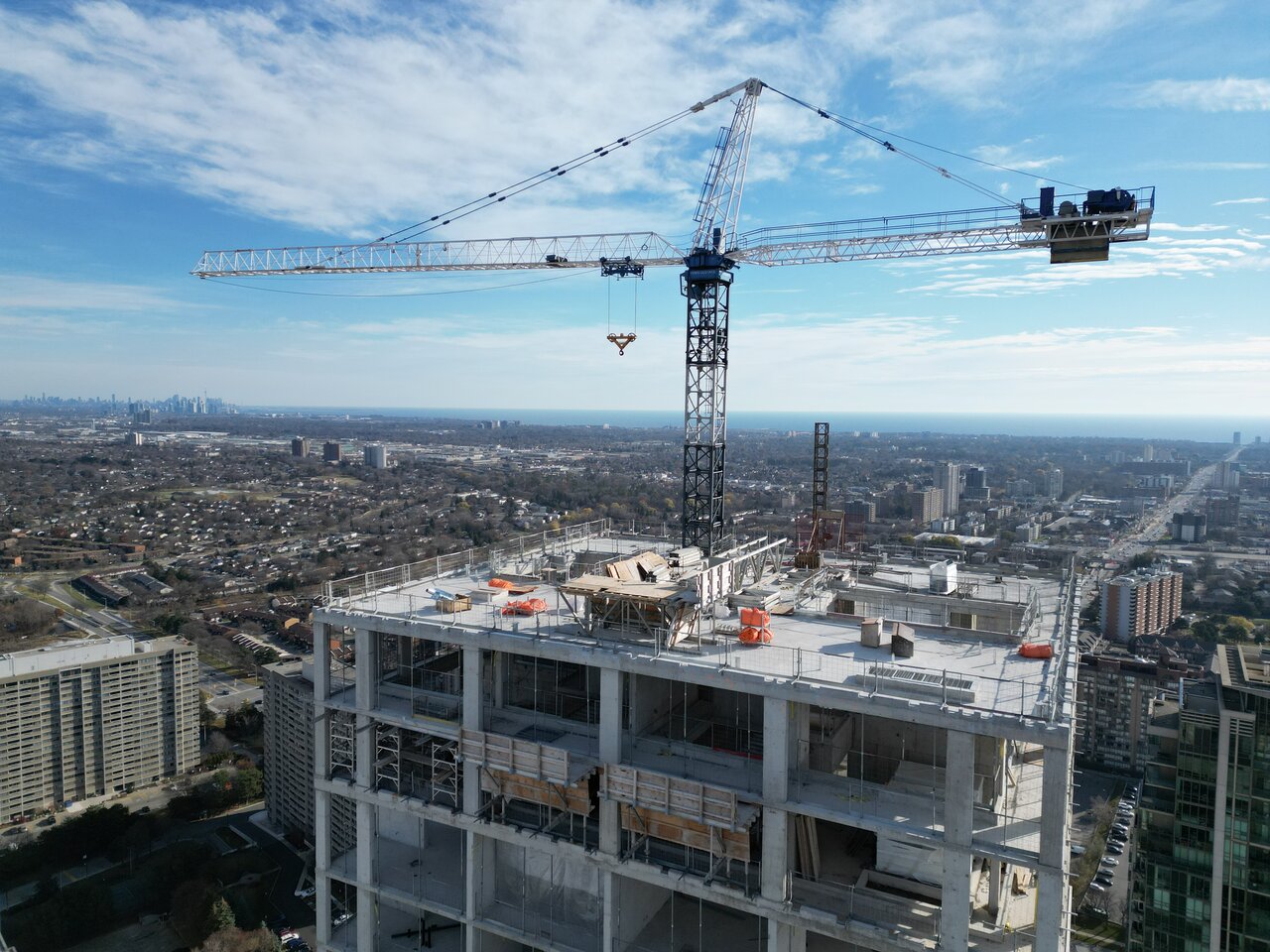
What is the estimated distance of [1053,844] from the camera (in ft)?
43.3

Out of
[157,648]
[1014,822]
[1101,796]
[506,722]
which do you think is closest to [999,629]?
[1014,822]

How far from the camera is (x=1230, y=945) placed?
32469mm

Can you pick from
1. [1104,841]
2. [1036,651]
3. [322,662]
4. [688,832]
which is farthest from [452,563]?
[1104,841]

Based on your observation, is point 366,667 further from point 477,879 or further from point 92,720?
point 92,720

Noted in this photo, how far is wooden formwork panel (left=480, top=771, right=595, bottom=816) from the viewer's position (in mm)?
16906

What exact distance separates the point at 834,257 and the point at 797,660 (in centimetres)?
3401

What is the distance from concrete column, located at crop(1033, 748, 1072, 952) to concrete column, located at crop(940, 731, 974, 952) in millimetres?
1130

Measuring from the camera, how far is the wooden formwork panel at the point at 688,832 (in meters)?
15.6

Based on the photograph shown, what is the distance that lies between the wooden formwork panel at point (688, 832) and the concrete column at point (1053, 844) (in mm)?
5083

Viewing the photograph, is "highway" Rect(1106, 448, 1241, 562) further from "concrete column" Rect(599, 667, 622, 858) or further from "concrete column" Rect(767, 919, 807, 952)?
"concrete column" Rect(599, 667, 622, 858)

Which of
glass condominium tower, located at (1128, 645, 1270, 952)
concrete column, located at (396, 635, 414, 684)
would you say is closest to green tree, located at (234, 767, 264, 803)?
concrete column, located at (396, 635, 414, 684)

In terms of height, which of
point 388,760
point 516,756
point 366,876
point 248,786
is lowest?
point 248,786

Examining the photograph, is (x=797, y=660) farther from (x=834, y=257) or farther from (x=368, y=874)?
(x=834, y=257)

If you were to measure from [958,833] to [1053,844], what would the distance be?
1.46 meters
